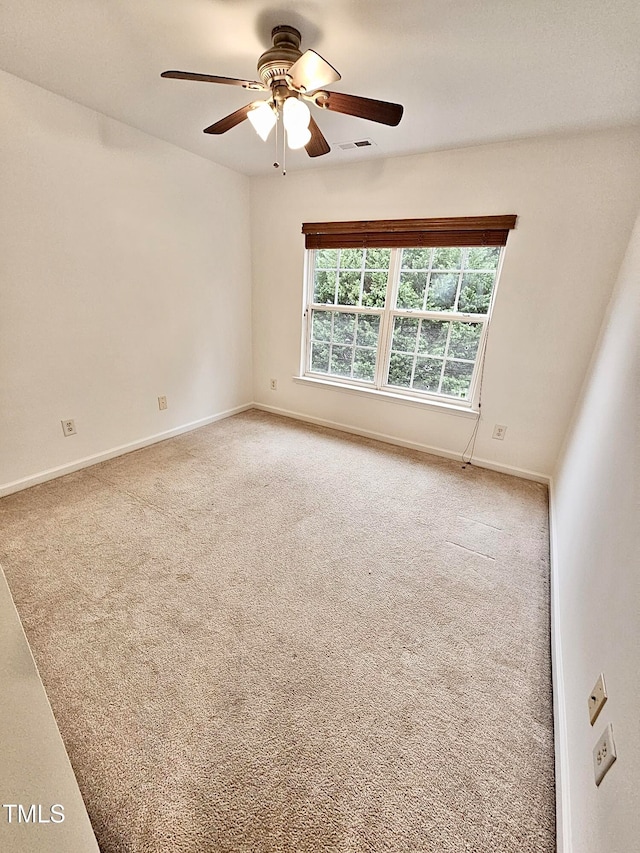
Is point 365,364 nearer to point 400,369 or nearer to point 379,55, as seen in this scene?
point 400,369

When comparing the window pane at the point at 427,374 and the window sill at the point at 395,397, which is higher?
the window pane at the point at 427,374

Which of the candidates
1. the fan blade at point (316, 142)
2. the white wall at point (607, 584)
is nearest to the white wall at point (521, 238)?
the white wall at point (607, 584)

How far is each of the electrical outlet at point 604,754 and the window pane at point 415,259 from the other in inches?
115

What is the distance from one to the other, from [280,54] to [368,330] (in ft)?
6.87

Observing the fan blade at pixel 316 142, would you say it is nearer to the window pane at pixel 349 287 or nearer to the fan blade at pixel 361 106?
the fan blade at pixel 361 106

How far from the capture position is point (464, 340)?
9.70 ft

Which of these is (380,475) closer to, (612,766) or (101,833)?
(612,766)

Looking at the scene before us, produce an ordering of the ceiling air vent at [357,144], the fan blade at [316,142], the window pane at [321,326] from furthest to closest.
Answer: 1. the window pane at [321,326]
2. the ceiling air vent at [357,144]
3. the fan blade at [316,142]

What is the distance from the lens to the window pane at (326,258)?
3371 millimetres

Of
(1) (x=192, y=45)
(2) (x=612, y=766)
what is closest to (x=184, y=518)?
(2) (x=612, y=766)

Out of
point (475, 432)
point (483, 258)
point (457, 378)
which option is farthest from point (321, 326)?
point (475, 432)

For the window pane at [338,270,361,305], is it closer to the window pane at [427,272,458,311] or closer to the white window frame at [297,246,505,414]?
the white window frame at [297,246,505,414]

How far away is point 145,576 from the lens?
1789mm

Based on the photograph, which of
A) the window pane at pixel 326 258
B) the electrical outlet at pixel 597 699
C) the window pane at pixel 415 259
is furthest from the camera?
the window pane at pixel 326 258
